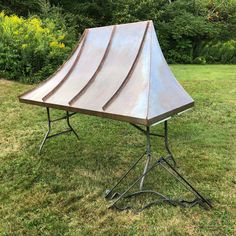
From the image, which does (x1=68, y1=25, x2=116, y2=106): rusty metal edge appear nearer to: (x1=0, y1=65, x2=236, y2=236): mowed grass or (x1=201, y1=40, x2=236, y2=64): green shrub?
(x1=0, y1=65, x2=236, y2=236): mowed grass

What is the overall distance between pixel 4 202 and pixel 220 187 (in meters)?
1.86

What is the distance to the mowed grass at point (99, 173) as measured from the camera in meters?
2.61

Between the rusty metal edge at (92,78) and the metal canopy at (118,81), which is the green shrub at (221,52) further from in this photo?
the rusty metal edge at (92,78)

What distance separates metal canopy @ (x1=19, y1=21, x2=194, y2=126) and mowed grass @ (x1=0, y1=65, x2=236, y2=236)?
28.1 inches

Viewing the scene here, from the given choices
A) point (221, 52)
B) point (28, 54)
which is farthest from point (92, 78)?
point (221, 52)

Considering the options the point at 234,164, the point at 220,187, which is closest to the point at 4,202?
the point at 220,187

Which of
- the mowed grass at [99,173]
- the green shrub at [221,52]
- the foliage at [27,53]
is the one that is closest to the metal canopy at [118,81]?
the mowed grass at [99,173]

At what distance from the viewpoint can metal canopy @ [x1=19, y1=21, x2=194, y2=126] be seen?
272 cm

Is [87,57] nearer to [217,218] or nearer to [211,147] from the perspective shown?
[211,147]

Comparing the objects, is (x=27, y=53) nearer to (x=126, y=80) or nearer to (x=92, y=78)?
(x=92, y=78)

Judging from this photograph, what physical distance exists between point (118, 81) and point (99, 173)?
3.13 ft

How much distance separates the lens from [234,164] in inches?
139

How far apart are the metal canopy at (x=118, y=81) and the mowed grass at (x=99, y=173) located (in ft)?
2.35

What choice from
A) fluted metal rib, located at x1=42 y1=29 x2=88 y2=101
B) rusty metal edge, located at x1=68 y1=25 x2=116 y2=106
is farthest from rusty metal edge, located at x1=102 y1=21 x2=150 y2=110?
fluted metal rib, located at x1=42 y1=29 x2=88 y2=101
